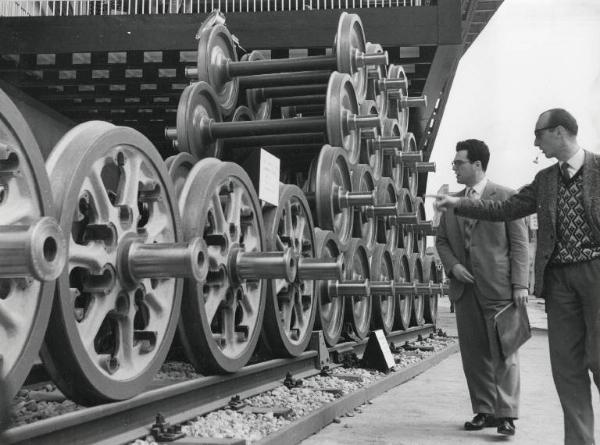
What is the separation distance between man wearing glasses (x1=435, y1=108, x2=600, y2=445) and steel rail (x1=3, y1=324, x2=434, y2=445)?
1.55 m

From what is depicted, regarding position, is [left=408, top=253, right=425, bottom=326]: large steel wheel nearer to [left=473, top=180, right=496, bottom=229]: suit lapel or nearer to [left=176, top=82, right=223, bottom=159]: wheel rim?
[left=176, top=82, right=223, bottom=159]: wheel rim

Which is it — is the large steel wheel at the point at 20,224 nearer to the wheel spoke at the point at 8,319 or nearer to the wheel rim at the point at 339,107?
the wheel spoke at the point at 8,319

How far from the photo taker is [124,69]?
1116cm

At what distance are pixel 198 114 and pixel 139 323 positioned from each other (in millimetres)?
2393

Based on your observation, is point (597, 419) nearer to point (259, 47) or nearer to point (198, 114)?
point (198, 114)

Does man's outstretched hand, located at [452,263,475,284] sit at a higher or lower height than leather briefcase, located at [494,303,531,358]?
higher

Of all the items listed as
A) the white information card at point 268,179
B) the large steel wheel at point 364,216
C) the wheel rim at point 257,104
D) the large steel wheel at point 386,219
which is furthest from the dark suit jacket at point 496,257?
the large steel wheel at point 386,219

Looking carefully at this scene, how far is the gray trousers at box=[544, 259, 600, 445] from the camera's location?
2.78 meters

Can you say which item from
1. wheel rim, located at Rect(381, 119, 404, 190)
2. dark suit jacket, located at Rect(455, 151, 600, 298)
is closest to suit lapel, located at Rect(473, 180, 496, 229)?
dark suit jacket, located at Rect(455, 151, 600, 298)

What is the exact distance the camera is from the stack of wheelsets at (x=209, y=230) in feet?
7.11

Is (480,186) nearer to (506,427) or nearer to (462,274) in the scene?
(462,274)

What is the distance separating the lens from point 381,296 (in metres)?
7.16

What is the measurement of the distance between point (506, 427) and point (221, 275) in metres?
1.59

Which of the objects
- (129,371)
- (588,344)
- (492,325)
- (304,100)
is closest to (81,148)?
(129,371)
